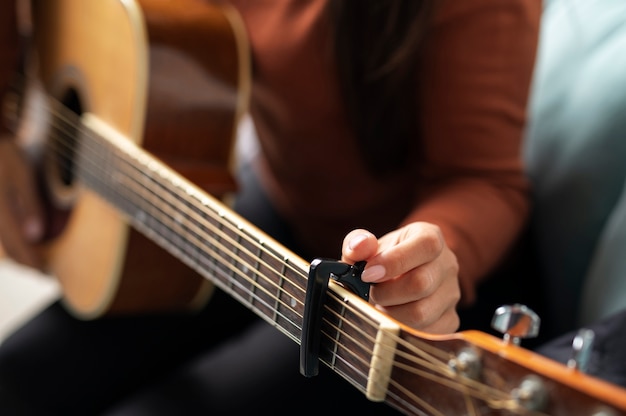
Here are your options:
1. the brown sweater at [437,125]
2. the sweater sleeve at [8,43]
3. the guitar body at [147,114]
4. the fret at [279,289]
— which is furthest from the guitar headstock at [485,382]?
the sweater sleeve at [8,43]

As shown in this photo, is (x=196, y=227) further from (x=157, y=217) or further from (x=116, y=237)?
(x=116, y=237)

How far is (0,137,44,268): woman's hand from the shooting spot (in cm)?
98

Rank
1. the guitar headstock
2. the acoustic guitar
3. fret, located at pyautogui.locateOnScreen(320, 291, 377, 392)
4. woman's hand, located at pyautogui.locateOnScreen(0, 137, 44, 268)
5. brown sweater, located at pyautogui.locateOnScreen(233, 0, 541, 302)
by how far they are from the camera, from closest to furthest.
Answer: the guitar headstock
fret, located at pyautogui.locateOnScreen(320, 291, 377, 392)
the acoustic guitar
brown sweater, located at pyautogui.locateOnScreen(233, 0, 541, 302)
woman's hand, located at pyautogui.locateOnScreen(0, 137, 44, 268)

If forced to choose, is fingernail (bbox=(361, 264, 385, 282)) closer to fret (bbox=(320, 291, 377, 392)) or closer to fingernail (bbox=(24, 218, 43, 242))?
fret (bbox=(320, 291, 377, 392))

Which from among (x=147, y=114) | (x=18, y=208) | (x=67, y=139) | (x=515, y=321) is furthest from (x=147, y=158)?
(x=515, y=321)

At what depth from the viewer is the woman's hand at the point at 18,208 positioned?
0.98 metres

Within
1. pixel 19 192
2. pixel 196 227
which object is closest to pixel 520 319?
pixel 196 227

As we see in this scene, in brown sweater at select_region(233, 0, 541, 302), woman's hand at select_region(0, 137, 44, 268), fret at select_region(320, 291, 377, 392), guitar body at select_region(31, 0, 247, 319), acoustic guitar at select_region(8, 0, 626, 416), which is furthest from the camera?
woman's hand at select_region(0, 137, 44, 268)

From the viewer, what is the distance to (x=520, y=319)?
43 centimetres

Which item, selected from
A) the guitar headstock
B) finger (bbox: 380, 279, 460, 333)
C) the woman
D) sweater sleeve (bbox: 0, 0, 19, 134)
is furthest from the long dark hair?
sweater sleeve (bbox: 0, 0, 19, 134)

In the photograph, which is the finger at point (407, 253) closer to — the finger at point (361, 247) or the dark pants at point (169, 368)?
the finger at point (361, 247)

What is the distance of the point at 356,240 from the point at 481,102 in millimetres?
284

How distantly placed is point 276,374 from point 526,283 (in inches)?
12.6

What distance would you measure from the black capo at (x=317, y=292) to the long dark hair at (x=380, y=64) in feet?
0.96
